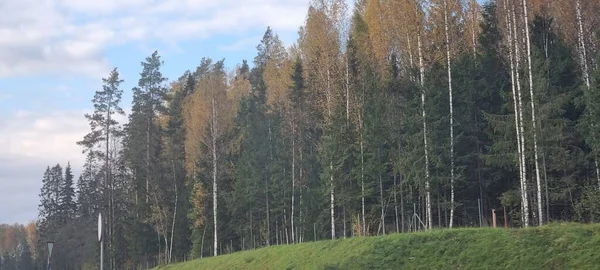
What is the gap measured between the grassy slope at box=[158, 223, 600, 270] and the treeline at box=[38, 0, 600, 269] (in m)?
6.01

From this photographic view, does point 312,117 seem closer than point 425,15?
No

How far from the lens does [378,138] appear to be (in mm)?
36938

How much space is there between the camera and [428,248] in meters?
21.1

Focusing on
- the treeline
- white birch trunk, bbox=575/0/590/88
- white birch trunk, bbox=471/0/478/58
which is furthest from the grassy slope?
white birch trunk, bbox=471/0/478/58

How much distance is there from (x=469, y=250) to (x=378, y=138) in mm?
17560

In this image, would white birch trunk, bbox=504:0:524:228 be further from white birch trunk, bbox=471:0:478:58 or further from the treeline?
white birch trunk, bbox=471:0:478:58

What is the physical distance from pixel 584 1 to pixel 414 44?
29.2 feet

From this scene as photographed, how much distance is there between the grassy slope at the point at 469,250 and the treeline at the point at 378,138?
6011 mm

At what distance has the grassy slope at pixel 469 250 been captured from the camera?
17.6 metres

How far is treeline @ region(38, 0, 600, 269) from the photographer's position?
30062 mm

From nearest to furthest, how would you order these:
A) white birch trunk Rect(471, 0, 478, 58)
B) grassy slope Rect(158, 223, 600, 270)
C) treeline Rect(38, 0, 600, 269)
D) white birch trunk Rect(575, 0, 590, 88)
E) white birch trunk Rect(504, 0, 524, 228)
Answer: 1. grassy slope Rect(158, 223, 600, 270)
2. white birch trunk Rect(504, 0, 524, 228)
3. treeline Rect(38, 0, 600, 269)
4. white birch trunk Rect(575, 0, 590, 88)
5. white birch trunk Rect(471, 0, 478, 58)

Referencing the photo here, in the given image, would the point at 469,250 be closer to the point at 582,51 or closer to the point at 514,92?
the point at 514,92

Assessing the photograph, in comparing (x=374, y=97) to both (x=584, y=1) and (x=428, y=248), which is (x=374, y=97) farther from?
(x=428, y=248)

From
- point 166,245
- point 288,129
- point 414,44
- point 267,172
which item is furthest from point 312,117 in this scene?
point 166,245
